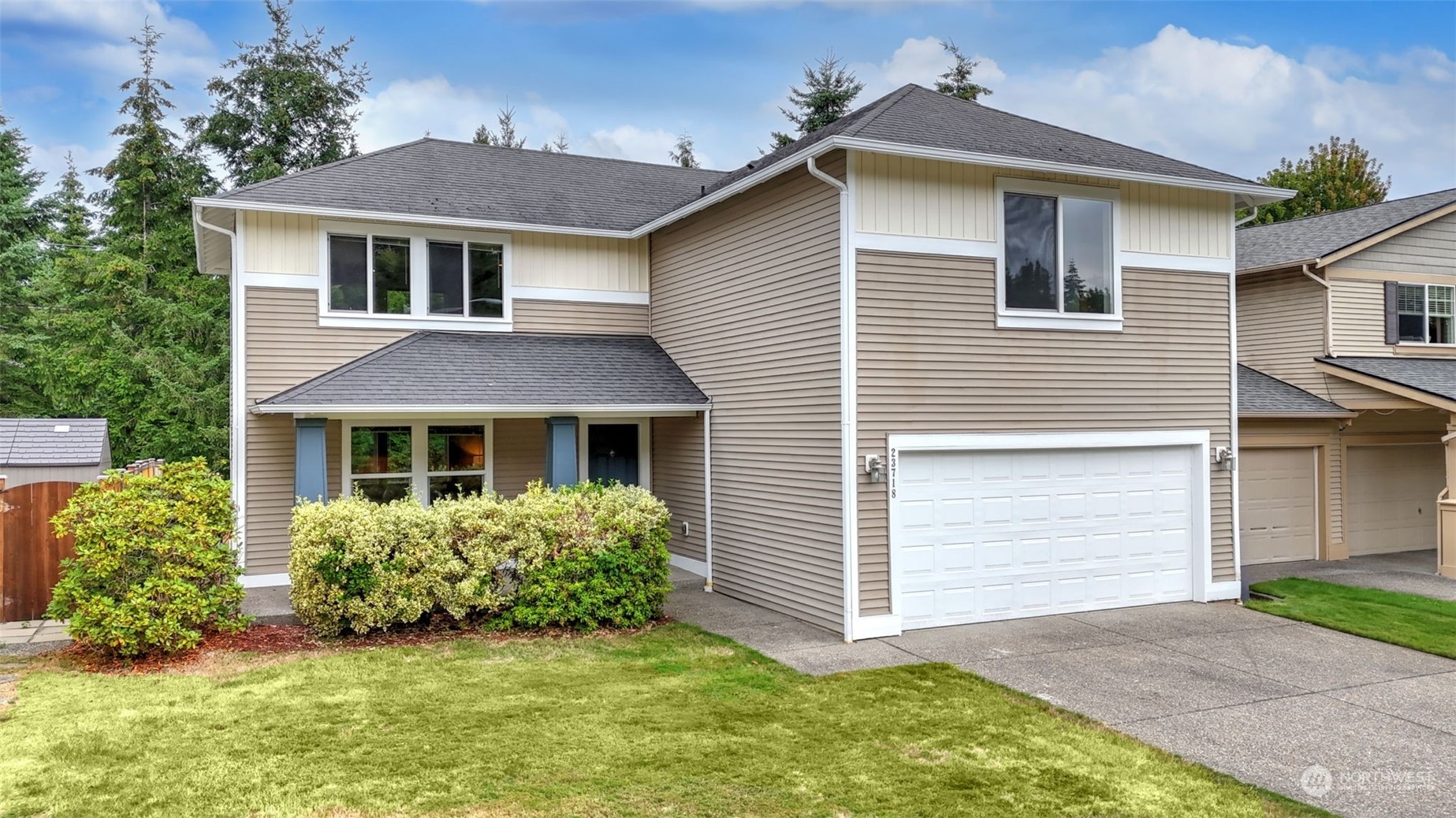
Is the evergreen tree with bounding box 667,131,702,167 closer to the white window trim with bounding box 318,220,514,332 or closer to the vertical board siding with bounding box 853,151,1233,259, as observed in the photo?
the white window trim with bounding box 318,220,514,332

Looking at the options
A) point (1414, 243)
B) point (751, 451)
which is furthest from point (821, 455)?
point (1414, 243)

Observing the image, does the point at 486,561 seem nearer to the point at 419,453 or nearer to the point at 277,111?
the point at 419,453

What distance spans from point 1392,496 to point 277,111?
27.4 metres

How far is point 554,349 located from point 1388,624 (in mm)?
10430

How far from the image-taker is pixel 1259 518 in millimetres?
13742

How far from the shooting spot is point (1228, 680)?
24.5 feet

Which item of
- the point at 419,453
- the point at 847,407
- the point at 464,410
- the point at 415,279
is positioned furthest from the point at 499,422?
the point at 847,407

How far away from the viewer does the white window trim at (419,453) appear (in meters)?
12.0

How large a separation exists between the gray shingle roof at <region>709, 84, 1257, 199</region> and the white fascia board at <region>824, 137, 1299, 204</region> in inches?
2.6

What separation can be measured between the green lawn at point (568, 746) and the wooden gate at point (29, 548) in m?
2.44

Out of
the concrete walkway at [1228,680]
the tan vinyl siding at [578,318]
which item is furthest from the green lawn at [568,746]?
the tan vinyl siding at [578,318]

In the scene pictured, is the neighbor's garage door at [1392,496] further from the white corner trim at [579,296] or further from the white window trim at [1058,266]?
the white corner trim at [579,296]

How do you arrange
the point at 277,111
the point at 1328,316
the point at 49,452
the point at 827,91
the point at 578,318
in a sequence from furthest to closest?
the point at 827,91 < the point at 277,111 < the point at 1328,316 < the point at 578,318 < the point at 49,452

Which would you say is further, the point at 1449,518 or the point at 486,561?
the point at 1449,518
